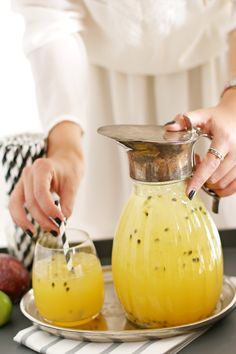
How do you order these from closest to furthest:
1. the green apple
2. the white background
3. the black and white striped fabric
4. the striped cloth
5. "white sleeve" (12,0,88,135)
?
the striped cloth
the green apple
the black and white striped fabric
"white sleeve" (12,0,88,135)
the white background

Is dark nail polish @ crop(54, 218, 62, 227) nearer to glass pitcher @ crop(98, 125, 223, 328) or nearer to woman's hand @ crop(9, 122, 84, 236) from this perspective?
woman's hand @ crop(9, 122, 84, 236)

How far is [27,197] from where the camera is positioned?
972 millimetres

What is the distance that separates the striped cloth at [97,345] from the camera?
2.49ft

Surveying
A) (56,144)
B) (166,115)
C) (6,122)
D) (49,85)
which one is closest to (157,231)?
(56,144)

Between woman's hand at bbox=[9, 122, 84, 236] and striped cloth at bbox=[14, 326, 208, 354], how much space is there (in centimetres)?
17

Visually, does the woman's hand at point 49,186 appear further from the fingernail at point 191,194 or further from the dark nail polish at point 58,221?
the fingernail at point 191,194

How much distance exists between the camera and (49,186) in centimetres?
96

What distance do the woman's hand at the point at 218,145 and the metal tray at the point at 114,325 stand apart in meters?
0.14

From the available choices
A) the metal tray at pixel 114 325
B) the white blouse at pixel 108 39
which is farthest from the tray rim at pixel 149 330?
the white blouse at pixel 108 39

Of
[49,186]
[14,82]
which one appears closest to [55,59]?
[49,186]

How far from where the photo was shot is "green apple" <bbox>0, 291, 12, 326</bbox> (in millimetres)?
864

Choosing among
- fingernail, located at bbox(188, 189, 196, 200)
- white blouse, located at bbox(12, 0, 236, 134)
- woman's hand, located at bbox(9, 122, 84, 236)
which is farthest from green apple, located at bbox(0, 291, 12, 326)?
white blouse, located at bbox(12, 0, 236, 134)

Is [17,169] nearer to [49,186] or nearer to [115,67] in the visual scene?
[49,186]

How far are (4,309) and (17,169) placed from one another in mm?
267
